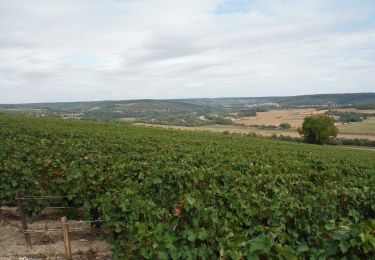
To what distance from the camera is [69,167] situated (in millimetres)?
10203

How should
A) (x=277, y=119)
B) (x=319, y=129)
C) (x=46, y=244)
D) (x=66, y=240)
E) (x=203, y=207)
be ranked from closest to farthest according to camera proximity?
(x=203, y=207) < (x=66, y=240) < (x=46, y=244) < (x=319, y=129) < (x=277, y=119)

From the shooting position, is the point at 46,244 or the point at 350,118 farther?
the point at 350,118

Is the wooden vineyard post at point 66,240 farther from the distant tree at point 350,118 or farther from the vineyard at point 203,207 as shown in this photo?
the distant tree at point 350,118

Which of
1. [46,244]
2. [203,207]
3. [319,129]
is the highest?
[203,207]

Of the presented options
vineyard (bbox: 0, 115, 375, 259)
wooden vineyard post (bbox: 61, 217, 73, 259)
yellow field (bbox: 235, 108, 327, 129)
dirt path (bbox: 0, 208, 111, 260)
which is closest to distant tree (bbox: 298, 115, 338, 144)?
yellow field (bbox: 235, 108, 327, 129)

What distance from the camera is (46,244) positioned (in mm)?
8141

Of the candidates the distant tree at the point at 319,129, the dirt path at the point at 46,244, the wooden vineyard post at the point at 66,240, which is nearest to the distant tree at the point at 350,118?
the distant tree at the point at 319,129

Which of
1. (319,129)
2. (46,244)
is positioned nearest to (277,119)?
(319,129)

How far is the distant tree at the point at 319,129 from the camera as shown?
57.5 meters

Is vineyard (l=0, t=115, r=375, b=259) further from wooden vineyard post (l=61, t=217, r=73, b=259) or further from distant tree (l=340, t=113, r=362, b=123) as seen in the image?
distant tree (l=340, t=113, r=362, b=123)

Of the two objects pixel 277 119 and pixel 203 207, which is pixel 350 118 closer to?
pixel 277 119

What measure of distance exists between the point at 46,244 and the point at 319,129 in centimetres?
5531

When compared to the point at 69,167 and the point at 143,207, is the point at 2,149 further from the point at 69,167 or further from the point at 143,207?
the point at 143,207

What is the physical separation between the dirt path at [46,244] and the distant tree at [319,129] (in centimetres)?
5406
